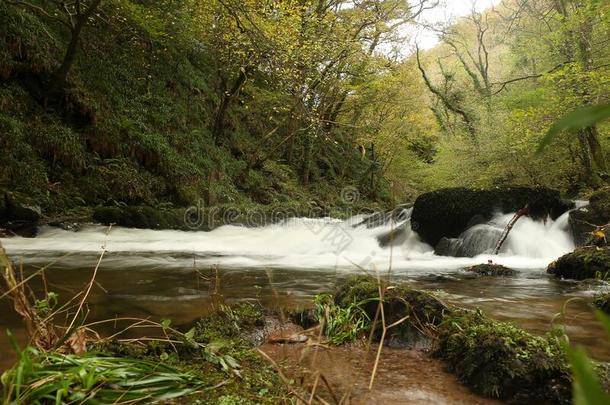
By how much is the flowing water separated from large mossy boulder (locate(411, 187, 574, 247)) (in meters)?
0.32

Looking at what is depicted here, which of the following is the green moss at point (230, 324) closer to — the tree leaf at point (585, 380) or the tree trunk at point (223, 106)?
the tree leaf at point (585, 380)

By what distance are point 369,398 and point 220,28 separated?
47.2ft

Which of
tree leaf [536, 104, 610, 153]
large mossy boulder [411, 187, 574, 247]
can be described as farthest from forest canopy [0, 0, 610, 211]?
tree leaf [536, 104, 610, 153]

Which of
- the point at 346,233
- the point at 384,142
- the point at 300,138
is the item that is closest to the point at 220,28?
the point at 346,233

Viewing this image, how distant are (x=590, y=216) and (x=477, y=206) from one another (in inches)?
96.0

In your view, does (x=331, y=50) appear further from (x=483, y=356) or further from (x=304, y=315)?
(x=483, y=356)

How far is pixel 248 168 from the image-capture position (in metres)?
17.4

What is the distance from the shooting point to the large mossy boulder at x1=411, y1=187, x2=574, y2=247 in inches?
420

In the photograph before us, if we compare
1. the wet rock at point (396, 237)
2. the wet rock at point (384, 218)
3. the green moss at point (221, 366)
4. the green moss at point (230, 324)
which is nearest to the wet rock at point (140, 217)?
the wet rock at point (396, 237)

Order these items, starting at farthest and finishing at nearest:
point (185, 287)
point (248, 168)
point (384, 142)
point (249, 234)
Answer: point (384, 142) → point (248, 168) → point (249, 234) → point (185, 287)

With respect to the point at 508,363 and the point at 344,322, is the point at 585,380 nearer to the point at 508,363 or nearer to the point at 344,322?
the point at 508,363

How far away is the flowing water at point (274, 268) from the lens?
4.09 m

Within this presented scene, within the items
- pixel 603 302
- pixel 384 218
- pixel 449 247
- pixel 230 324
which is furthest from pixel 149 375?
pixel 384 218

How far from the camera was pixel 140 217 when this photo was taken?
36.4 feet
